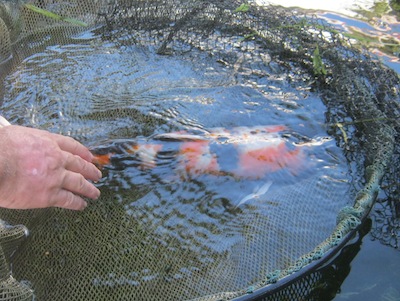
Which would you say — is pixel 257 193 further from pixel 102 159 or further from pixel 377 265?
pixel 102 159

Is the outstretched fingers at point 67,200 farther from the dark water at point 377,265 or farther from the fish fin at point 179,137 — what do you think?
the dark water at point 377,265

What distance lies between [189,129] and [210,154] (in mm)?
361

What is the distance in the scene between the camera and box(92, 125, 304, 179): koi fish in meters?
2.99

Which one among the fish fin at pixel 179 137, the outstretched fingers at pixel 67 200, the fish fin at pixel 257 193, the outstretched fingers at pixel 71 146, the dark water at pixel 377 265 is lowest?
the dark water at pixel 377 265

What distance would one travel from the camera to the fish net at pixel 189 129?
2299 millimetres

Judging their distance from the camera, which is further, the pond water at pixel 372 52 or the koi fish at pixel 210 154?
the koi fish at pixel 210 154

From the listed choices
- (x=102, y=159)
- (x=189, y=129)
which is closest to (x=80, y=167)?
(x=102, y=159)

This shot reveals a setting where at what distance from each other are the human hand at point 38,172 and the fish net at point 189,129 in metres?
0.30

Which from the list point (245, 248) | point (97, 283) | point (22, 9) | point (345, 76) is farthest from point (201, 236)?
point (22, 9)

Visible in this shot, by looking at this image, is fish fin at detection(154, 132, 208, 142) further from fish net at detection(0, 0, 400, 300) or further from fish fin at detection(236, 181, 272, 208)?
fish fin at detection(236, 181, 272, 208)

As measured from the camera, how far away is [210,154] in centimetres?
306

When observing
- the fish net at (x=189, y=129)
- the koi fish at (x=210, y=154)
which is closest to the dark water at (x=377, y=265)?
the fish net at (x=189, y=129)

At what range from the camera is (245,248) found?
244 centimetres

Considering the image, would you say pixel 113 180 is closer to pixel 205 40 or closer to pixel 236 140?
pixel 236 140
